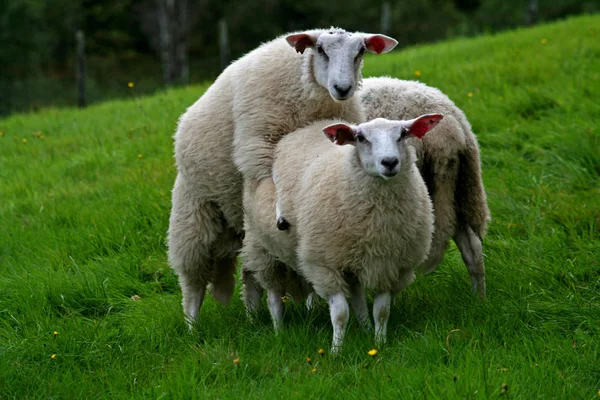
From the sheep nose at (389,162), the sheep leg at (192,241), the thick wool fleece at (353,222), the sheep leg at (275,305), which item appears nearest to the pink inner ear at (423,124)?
the thick wool fleece at (353,222)

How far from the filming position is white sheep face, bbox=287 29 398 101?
4.38m

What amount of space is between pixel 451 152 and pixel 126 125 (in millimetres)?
5774

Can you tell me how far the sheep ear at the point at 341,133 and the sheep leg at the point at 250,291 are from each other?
144cm

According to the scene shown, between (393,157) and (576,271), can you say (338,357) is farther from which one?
(576,271)

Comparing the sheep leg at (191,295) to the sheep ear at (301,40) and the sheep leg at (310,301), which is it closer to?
the sheep leg at (310,301)

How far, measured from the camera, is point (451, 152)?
4.64 meters

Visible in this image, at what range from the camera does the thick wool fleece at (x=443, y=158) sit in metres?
4.64

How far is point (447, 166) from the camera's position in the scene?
466 cm

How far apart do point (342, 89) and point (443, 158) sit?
0.72m

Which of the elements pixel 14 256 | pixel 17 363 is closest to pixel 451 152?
pixel 17 363

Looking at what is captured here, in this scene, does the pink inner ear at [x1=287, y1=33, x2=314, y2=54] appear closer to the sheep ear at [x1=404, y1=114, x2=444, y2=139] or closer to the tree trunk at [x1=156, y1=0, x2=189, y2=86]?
the sheep ear at [x1=404, y1=114, x2=444, y2=139]

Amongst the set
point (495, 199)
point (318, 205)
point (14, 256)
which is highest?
point (318, 205)

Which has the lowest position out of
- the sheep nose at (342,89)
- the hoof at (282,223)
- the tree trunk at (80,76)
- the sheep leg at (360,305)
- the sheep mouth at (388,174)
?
the tree trunk at (80,76)

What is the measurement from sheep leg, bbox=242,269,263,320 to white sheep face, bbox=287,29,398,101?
53.5 inches
